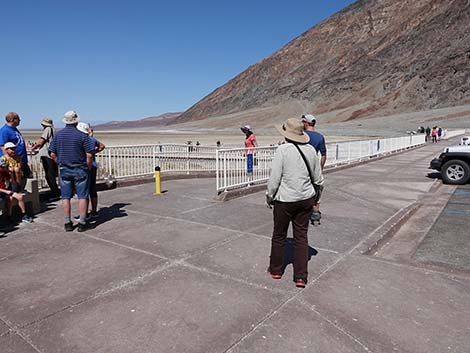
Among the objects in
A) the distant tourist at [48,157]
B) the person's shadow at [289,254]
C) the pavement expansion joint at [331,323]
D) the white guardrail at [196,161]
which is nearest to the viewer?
the pavement expansion joint at [331,323]

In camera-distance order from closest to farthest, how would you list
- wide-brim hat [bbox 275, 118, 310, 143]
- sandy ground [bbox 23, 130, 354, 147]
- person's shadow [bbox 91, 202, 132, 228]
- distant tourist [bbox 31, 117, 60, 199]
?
wide-brim hat [bbox 275, 118, 310, 143] < person's shadow [bbox 91, 202, 132, 228] < distant tourist [bbox 31, 117, 60, 199] < sandy ground [bbox 23, 130, 354, 147]

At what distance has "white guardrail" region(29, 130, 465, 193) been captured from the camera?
8.67 m

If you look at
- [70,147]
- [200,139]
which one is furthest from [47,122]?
[200,139]

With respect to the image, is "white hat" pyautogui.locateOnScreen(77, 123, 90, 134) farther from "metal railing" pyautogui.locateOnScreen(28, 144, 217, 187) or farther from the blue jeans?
"metal railing" pyautogui.locateOnScreen(28, 144, 217, 187)

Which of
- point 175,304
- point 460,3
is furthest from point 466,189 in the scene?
point 460,3

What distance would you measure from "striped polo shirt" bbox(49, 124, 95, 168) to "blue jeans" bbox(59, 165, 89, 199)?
Answer: 0.26ft

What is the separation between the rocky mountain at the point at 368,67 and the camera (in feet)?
263

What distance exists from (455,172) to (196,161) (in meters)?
9.15

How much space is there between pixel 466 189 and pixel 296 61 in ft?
417

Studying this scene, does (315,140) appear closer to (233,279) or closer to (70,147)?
(233,279)

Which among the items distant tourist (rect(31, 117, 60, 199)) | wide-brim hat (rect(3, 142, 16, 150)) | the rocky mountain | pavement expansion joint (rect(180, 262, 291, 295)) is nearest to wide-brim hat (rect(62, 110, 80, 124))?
wide-brim hat (rect(3, 142, 16, 150))

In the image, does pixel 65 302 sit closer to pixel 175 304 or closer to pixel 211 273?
pixel 175 304

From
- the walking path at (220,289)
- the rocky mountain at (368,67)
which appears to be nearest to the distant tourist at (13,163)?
the walking path at (220,289)

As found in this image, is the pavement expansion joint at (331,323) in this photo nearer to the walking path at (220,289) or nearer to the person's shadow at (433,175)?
the walking path at (220,289)
